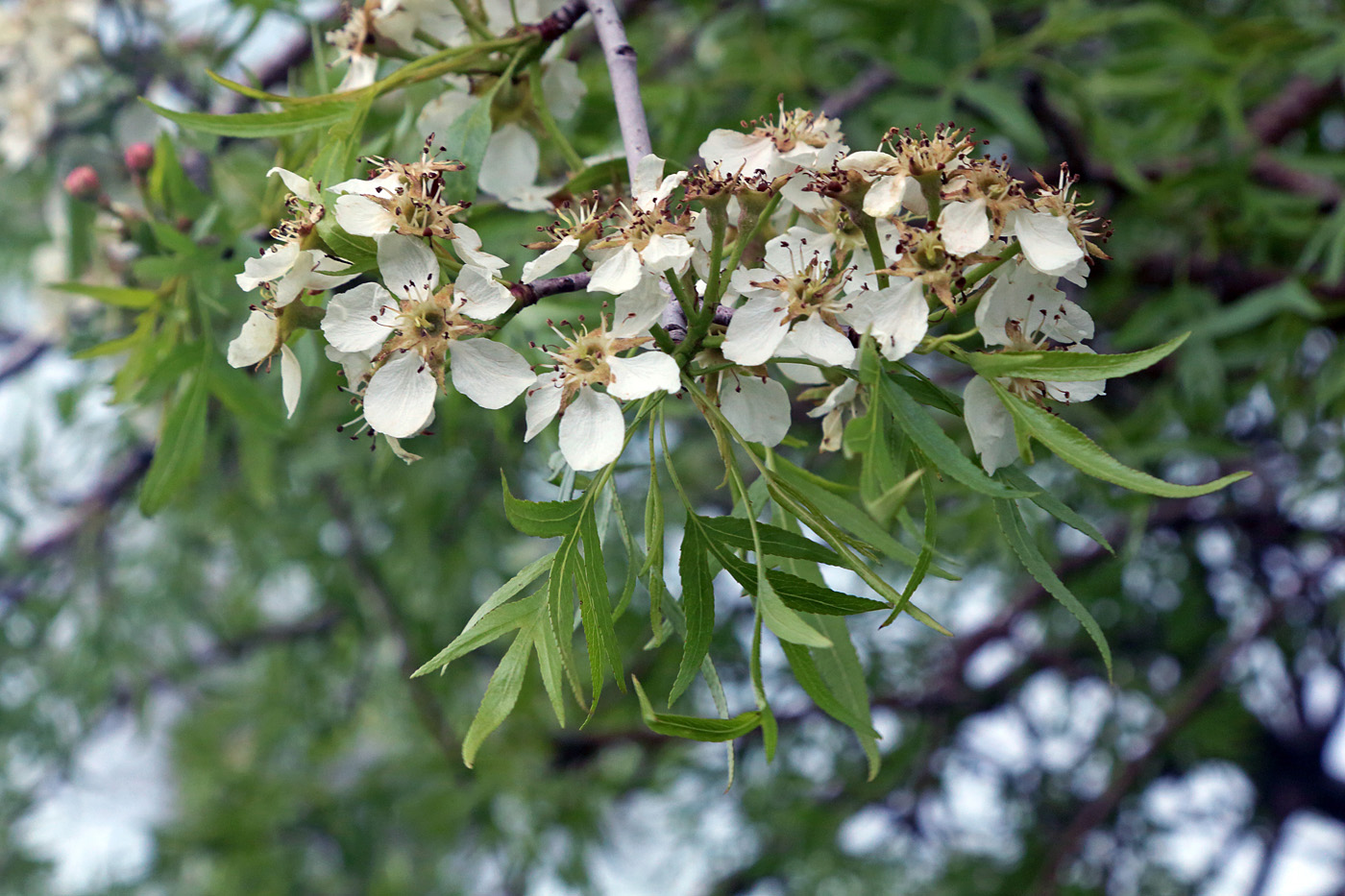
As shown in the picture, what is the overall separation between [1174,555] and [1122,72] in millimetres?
1145

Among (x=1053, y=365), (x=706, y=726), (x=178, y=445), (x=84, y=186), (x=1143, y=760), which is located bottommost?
(x=1143, y=760)

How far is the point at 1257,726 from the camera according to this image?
2799 millimetres

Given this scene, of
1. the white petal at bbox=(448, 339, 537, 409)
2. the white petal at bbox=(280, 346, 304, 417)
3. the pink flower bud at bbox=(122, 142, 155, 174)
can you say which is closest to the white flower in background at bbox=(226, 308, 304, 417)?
the white petal at bbox=(280, 346, 304, 417)

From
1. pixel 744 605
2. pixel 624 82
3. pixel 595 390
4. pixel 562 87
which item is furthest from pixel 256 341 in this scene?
pixel 744 605

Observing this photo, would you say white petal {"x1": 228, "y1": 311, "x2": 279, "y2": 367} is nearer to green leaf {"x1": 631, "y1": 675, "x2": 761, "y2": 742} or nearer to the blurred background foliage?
green leaf {"x1": 631, "y1": 675, "x2": 761, "y2": 742}

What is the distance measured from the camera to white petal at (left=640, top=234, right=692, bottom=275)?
0.64 metres

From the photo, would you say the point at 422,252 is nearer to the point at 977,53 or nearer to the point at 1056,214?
the point at 1056,214

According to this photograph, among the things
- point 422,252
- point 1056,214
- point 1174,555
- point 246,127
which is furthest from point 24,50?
point 1174,555

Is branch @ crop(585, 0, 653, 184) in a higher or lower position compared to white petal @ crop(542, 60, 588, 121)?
higher

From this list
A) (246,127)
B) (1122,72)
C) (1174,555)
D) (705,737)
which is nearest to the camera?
(705,737)

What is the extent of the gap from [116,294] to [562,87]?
1.75 feet

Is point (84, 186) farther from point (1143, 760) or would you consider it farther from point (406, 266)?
point (1143, 760)

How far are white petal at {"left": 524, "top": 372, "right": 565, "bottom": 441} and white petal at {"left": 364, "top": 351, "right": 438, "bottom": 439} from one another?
6 centimetres

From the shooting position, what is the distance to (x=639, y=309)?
2.22 ft
